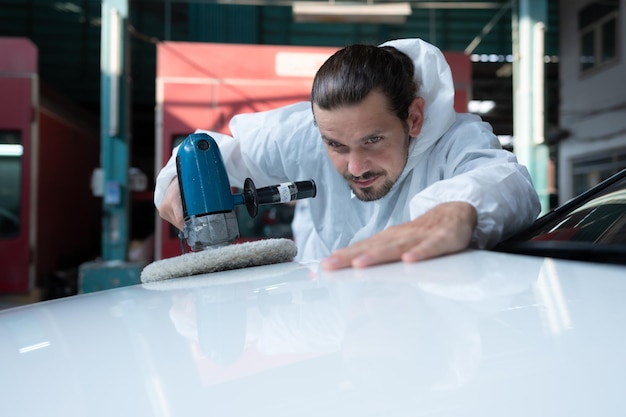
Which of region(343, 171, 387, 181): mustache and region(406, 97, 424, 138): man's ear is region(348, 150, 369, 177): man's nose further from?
region(406, 97, 424, 138): man's ear

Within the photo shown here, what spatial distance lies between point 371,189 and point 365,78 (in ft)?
1.10

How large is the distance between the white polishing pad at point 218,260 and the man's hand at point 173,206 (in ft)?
1.43

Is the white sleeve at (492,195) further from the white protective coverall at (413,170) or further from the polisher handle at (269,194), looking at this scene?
the polisher handle at (269,194)

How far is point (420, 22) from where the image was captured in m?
8.95

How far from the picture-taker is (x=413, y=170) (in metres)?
1.68

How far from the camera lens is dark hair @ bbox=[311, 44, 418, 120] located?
4.98ft

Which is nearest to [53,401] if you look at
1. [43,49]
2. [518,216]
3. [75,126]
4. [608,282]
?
[608,282]

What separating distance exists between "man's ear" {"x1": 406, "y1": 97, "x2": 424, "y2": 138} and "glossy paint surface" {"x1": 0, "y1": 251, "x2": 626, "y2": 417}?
868mm

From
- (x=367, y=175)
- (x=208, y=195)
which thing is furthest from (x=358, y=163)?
(x=208, y=195)

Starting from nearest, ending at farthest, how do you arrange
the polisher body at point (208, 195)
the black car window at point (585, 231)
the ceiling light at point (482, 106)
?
1. the black car window at point (585, 231)
2. the polisher body at point (208, 195)
3. the ceiling light at point (482, 106)

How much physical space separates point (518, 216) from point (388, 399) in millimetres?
857

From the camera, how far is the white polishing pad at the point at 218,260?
1051 mm

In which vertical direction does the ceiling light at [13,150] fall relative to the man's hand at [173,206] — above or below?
above

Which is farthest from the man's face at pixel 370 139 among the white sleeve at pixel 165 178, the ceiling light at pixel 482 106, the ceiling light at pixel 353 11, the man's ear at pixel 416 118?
the ceiling light at pixel 482 106
